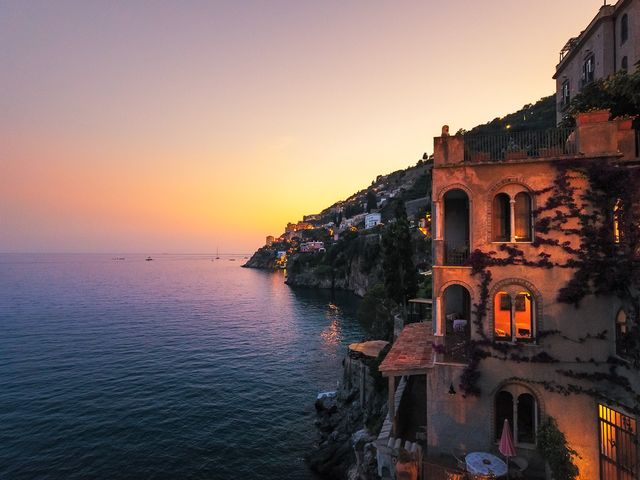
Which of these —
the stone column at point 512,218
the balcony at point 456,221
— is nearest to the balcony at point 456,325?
the balcony at point 456,221

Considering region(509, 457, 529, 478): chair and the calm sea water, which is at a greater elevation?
region(509, 457, 529, 478): chair

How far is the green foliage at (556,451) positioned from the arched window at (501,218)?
661cm

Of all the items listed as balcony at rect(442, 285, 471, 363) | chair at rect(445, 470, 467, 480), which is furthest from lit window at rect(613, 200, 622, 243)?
chair at rect(445, 470, 467, 480)

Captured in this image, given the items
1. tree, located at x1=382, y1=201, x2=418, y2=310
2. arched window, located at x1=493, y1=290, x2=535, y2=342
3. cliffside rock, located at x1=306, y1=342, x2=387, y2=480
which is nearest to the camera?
arched window, located at x1=493, y1=290, x2=535, y2=342

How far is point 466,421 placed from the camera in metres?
13.3

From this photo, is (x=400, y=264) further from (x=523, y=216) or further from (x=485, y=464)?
(x=485, y=464)

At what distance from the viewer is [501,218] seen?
1380cm

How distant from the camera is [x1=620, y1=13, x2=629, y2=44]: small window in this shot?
25.0 meters

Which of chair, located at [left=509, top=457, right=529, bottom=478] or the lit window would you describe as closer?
the lit window

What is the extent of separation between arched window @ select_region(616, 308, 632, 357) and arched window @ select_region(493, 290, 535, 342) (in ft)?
8.11

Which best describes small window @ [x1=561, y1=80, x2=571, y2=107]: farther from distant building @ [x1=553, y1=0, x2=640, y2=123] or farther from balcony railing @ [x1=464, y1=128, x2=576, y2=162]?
balcony railing @ [x1=464, y1=128, x2=576, y2=162]

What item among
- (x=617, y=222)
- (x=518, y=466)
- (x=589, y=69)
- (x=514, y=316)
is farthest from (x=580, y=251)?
(x=589, y=69)

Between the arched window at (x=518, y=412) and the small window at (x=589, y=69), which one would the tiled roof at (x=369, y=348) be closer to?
the arched window at (x=518, y=412)

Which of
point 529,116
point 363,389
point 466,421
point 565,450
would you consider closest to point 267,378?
point 363,389
